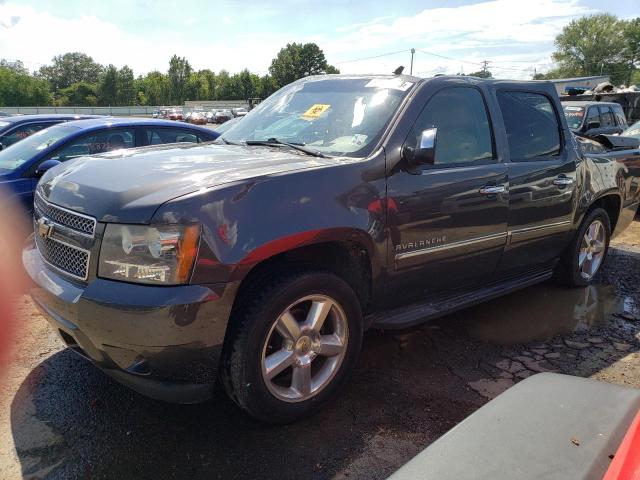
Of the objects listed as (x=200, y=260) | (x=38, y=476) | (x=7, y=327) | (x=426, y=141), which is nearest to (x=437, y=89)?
(x=426, y=141)

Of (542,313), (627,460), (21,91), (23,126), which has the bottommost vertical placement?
(542,313)

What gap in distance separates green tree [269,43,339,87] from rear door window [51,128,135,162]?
10059 cm

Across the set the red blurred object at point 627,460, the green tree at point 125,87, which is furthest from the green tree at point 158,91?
the red blurred object at point 627,460

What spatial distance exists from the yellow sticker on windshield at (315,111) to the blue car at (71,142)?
2699 mm

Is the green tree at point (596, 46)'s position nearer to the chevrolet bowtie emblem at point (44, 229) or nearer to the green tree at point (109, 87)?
the green tree at point (109, 87)

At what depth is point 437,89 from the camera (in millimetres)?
3445

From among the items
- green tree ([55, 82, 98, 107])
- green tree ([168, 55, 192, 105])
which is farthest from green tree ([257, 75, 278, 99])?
green tree ([55, 82, 98, 107])

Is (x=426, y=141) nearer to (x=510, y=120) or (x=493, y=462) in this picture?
(x=510, y=120)

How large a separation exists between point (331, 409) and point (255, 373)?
68 centimetres

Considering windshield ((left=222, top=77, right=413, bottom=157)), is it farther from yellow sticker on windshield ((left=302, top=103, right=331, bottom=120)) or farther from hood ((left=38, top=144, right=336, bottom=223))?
hood ((left=38, top=144, right=336, bottom=223))

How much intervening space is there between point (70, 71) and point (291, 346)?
136 metres

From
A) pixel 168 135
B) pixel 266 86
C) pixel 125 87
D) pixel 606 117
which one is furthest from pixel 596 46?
pixel 168 135

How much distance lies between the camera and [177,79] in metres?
103

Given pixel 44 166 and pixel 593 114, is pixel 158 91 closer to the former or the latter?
pixel 593 114
